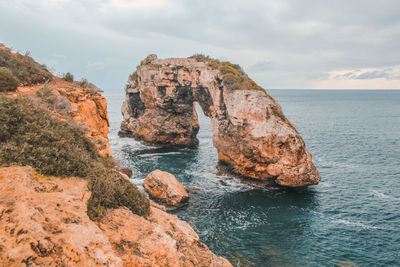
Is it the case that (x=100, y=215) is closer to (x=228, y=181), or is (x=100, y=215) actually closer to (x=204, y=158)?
(x=228, y=181)

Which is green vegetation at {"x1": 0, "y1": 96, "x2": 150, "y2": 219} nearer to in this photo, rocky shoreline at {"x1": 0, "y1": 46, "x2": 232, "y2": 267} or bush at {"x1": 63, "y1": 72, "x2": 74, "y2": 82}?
rocky shoreline at {"x1": 0, "y1": 46, "x2": 232, "y2": 267}

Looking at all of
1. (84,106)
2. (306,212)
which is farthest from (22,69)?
(306,212)

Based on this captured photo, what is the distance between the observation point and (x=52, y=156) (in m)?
6.89

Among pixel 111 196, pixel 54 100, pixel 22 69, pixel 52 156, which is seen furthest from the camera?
pixel 22 69

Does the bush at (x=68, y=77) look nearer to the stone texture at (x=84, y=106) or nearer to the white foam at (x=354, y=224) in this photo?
the stone texture at (x=84, y=106)

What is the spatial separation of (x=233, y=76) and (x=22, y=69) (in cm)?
2270

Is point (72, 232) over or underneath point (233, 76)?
underneath

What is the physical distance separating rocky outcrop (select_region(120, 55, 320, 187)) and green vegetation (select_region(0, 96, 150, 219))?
2085 centimetres

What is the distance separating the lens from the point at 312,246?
16484 millimetres

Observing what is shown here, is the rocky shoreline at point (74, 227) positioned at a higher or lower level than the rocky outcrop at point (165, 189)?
higher

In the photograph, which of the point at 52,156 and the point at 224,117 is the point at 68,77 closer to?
the point at 52,156

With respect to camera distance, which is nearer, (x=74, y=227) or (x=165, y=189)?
(x=74, y=227)

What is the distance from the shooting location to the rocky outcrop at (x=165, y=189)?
73.5ft

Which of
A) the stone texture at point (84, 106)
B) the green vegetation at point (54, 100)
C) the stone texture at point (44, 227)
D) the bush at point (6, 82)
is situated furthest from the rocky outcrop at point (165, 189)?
the stone texture at point (44, 227)
